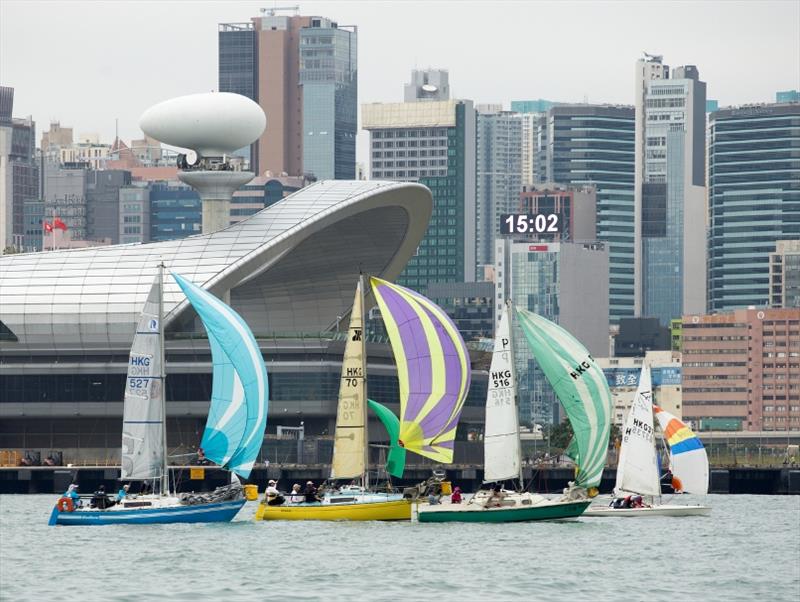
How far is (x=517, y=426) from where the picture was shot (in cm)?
9006

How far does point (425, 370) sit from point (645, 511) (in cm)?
1625

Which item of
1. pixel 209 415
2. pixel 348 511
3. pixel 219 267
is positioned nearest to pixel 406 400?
pixel 348 511

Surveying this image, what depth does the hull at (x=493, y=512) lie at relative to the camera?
8938cm

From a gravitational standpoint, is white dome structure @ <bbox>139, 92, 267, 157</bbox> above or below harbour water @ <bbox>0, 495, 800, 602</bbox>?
above

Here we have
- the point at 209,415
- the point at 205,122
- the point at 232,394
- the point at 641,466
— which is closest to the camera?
the point at 232,394

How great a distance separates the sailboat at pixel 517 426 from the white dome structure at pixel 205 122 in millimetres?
62399

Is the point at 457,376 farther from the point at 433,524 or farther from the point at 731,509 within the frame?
the point at 731,509

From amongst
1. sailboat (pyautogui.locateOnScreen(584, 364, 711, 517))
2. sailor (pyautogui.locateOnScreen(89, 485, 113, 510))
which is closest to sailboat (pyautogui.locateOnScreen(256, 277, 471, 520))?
sailor (pyautogui.locateOnScreen(89, 485, 113, 510))

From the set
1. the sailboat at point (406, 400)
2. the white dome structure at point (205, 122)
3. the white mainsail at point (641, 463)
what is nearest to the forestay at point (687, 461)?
the white mainsail at point (641, 463)

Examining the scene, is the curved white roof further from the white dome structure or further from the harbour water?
the harbour water

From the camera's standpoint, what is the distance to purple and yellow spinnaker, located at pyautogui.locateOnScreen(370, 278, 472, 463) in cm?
9069

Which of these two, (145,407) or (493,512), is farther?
(145,407)

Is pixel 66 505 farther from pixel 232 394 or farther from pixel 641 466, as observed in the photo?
pixel 641 466

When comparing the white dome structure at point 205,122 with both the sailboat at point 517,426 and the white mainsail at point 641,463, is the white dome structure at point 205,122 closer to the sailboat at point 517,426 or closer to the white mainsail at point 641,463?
the white mainsail at point 641,463
